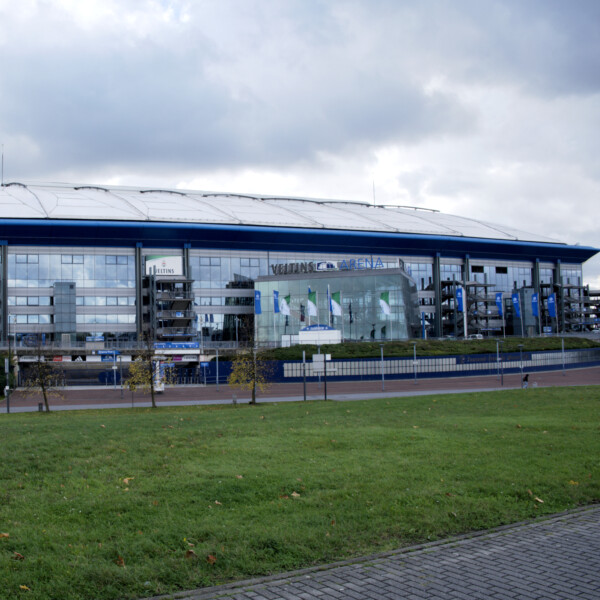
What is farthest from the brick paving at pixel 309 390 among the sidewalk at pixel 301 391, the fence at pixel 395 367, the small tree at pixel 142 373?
the small tree at pixel 142 373

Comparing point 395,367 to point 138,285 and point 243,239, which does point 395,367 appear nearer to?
point 243,239

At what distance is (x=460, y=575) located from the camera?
8.06m

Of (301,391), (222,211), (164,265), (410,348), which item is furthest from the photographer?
(222,211)

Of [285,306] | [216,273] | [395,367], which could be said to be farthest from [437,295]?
[216,273]

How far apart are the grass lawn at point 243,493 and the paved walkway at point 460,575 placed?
40cm

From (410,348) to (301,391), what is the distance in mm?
20134

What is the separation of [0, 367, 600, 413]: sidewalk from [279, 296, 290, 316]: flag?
17.8 metres

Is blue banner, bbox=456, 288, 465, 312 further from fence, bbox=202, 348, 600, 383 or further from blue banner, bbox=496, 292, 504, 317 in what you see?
fence, bbox=202, 348, 600, 383

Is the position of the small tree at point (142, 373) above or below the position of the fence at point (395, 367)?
above

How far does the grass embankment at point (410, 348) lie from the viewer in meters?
66.6

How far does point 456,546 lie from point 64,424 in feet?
44.7

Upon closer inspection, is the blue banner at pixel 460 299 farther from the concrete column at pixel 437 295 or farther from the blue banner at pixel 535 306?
the blue banner at pixel 535 306

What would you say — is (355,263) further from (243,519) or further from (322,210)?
(243,519)

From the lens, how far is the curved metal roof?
274 ft
